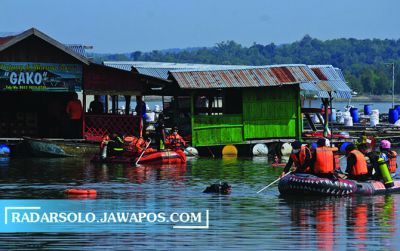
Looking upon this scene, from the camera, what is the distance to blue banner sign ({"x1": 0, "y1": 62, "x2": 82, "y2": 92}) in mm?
41500

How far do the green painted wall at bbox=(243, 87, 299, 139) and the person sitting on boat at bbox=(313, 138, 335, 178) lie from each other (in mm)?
15547

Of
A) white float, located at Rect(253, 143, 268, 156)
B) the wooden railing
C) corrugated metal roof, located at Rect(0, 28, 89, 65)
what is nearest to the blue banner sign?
corrugated metal roof, located at Rect(0, 28, 89, 65)

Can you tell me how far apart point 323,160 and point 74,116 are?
15.5 meters

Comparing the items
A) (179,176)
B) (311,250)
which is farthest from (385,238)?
(179,176)

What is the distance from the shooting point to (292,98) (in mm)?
45312

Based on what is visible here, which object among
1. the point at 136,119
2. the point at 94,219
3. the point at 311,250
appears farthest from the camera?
the point at 136,119

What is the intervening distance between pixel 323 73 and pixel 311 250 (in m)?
26.1

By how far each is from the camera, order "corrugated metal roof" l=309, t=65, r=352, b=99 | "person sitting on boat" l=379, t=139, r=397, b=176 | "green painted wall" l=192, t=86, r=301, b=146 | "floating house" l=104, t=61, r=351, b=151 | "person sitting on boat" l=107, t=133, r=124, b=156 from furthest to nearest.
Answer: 1. "corrugated metal roof" l=309, t=65, r=352, b=99
2. "green painted wall" l=192, t=86, r=301, b=146
3. "floating house" l=104, t=61, r=351, b=151
4. "person sitting on boat" l=107, t=133, r=124, b=156
5. "person sitting on boat" l=379, t=139, r=397, b=176

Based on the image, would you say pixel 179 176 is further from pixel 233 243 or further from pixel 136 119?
pixel 233 243

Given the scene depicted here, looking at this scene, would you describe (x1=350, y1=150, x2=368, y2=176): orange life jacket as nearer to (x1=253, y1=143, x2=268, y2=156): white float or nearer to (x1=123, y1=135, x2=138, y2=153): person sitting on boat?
(x1=123, y1=135, x2=138, y2=153): person sitting on boat

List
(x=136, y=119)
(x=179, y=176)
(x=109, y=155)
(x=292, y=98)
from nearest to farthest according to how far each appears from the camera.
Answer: (x=179, y=176) → (x=109, y=155) → (x=136, y=119) → (x=292, y=98)

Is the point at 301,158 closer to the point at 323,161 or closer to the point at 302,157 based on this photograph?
the point at 302,157

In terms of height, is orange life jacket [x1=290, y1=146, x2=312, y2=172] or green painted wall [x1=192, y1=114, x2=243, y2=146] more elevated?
green painted wall [x1=192, y1=114, x2=243, y2=146]

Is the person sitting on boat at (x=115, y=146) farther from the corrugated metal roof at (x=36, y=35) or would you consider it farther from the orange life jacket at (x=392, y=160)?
the orange life jacket at (x=392, y=160)
